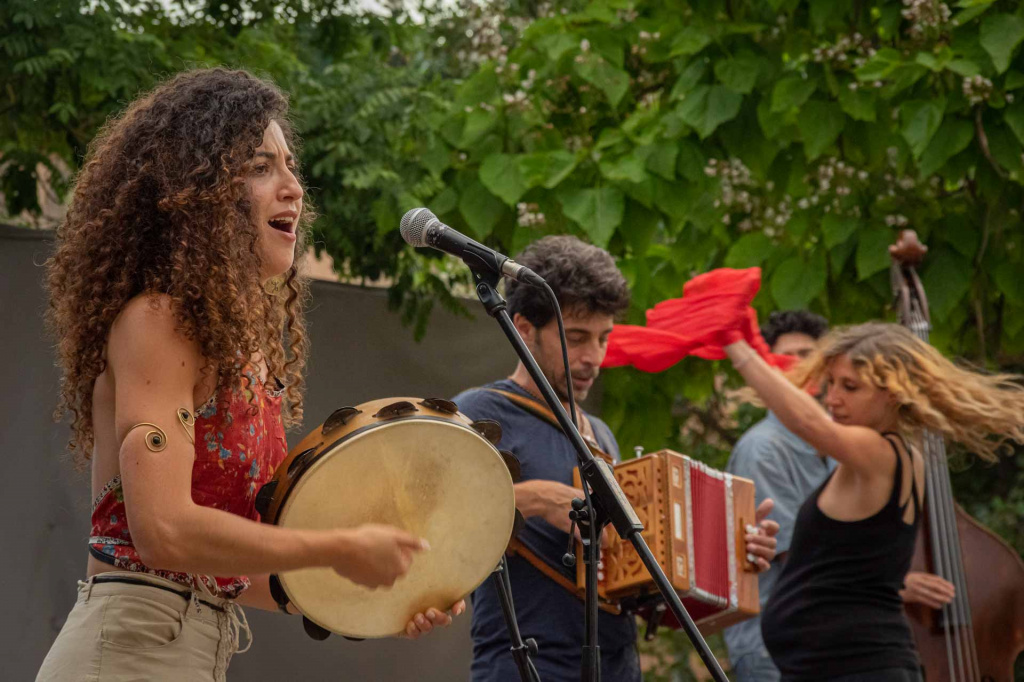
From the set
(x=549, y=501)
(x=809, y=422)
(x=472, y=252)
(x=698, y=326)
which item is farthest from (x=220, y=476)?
(x=809, y=422)

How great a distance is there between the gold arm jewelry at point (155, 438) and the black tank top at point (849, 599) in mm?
2548

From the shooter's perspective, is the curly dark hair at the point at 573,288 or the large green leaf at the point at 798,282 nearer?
the curly dark hair at the point at 573,288

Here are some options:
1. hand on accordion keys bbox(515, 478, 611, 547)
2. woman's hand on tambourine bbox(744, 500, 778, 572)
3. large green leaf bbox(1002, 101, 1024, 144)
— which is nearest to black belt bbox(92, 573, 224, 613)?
hand on accordion keys bbox(515, 478, 611, 547)

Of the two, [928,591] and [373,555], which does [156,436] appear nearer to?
[373,555]

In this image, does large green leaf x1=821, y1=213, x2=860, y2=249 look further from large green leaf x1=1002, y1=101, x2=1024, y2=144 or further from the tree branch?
large green leaf x1=1002, y1=101, x2=1024, y2=144

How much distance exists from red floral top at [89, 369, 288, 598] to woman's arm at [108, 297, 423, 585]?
0.30ft

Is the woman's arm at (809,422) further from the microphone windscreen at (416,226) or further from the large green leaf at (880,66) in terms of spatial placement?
the microphone windscreen at (416,226)

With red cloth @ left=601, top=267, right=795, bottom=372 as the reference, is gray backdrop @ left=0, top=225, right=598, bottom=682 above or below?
below

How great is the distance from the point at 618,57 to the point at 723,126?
0.50 meters

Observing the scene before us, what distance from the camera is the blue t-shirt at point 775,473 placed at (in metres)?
4.83

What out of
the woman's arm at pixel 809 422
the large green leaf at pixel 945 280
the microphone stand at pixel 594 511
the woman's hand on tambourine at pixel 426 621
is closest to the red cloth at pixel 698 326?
the woman's arm at pixel 809 422

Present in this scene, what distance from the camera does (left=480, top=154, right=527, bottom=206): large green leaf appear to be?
4633 mm

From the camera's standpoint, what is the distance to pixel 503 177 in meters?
4.70

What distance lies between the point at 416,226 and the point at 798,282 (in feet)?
8.96
